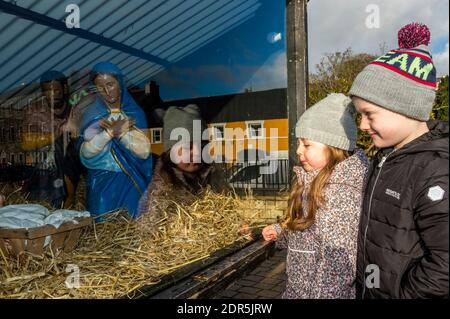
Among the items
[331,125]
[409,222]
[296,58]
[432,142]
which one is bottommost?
[409,222]

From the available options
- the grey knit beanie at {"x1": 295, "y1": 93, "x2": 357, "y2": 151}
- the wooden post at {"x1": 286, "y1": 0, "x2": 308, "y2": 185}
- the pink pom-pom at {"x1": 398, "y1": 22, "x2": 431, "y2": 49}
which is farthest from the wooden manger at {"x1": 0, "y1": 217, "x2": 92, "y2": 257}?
the pink pom-pom at {"x1": 398, "y1": 22, "x2": 431, "y2": 49}

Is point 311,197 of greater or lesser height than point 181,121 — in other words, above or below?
below

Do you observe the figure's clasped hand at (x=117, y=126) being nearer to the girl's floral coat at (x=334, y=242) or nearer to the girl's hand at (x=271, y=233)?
the girl's hand at (x=271, y=233)

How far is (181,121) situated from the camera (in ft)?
11.9

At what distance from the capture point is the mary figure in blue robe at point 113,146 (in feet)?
9.44

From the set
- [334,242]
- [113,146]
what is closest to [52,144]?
[113,146]

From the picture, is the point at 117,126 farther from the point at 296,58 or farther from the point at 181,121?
the point at 296,58

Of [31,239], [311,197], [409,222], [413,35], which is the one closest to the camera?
[409,222]

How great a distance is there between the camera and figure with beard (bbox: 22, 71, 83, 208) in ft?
10.9

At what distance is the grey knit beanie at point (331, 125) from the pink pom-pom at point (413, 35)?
1.17 feet

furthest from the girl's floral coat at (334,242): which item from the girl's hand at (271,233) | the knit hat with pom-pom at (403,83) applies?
the knit hat with pom-pom at (403,83)

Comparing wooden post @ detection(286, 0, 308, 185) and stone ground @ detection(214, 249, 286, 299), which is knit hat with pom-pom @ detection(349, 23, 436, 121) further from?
stone ground @ detection(214, 249, 286, 299)

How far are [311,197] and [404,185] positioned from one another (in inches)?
17.4

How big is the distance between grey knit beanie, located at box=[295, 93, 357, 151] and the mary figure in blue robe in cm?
167
